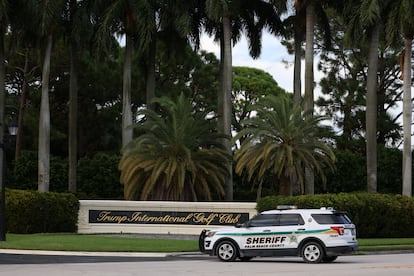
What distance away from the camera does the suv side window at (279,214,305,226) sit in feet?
75.0

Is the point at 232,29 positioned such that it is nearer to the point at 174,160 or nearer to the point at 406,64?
the point at 406,64

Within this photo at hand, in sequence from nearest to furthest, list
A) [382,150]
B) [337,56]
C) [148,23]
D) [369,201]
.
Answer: [369,201], [148,23], [382,150], [337,56]

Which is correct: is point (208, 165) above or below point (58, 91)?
below

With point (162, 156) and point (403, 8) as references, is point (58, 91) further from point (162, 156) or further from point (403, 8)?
point (403, 8)

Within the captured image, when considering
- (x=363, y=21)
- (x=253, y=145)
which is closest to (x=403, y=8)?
(x=363, y=21)

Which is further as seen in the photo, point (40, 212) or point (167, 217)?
point (167, 217)

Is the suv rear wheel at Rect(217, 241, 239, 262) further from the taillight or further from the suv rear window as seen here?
the taillight

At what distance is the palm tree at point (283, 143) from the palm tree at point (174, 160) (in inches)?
95.2

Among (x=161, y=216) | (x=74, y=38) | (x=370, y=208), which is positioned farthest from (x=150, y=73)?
(x=370, y=208)

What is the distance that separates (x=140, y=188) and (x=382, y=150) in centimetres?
2102

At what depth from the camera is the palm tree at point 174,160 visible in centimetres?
4116

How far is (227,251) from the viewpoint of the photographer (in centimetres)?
2331

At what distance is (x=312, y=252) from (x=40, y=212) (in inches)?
781

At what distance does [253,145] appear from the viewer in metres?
40.5
